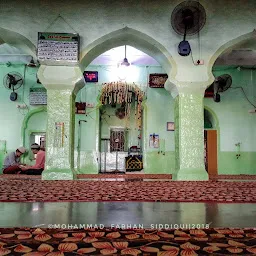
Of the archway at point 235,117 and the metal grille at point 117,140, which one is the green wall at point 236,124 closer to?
the archway at point 235,117

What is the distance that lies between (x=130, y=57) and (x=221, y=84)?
334cm

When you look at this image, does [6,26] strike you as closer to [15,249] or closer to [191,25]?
[191,25]

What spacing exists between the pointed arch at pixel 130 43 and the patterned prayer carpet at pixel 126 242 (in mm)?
5445

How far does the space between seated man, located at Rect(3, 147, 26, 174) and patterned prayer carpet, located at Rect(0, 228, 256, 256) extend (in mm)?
8526

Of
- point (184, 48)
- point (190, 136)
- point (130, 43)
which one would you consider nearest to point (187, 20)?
point (184, 48)

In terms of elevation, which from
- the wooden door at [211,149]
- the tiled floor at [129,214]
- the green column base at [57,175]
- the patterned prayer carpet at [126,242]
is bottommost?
the tiled floor at [129,214]

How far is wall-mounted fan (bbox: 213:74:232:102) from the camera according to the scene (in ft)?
36.6

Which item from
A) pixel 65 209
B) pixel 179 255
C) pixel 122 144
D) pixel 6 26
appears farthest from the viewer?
pixel 122 144

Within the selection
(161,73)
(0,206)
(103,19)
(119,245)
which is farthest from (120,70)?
(119,245)

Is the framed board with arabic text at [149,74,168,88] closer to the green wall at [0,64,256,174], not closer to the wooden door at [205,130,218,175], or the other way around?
the green wall at [0,64,256,174]

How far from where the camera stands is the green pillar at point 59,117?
6711 mm

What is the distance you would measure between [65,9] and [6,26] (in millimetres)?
1276

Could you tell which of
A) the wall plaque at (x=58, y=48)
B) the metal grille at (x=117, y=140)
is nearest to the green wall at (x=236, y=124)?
the metal grille at (x=117, y=140)

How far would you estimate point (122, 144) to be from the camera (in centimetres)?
1415
